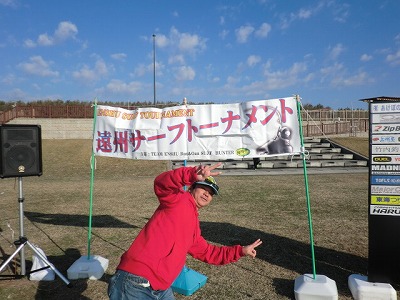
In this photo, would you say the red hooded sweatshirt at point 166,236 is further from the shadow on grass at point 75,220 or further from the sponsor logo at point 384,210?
the shadow on grass at point 75,220

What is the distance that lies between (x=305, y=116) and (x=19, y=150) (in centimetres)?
2935

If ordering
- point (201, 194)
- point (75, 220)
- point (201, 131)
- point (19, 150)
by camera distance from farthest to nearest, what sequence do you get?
point (75, 220), point (201, 131), point (19, 150), point (201, 194)

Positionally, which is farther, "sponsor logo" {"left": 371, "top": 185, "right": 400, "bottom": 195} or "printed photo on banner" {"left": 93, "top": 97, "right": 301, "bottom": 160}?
"printed photo on banner" {"left": 93, "top": 97, "right": 301, "bottom": 160}

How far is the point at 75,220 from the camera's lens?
28.5ft

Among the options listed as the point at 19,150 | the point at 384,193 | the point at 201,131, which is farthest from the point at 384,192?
the point at 19,150

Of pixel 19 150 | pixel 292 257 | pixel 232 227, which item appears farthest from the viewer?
pixel 232 227

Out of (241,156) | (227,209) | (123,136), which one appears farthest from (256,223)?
(123,136)

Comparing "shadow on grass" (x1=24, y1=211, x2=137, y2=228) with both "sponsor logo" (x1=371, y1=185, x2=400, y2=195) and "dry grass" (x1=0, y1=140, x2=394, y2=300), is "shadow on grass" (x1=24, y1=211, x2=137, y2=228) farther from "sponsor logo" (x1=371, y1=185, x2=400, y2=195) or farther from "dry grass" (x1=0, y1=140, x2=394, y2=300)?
"sponsor logo" (x1=371, y1=185, x2=400, y2=195)

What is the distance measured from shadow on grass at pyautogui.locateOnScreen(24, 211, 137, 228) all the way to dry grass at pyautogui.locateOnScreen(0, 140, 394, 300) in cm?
2

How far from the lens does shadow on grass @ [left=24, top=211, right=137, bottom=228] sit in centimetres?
819

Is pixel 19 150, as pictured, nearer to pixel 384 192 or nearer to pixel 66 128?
pixel 384 192

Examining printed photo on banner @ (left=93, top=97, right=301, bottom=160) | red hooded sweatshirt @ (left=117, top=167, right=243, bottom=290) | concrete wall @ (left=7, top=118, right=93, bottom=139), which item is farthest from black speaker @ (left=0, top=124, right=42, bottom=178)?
concrete wall @ (left=7, top=118, right=93, bottom=139)

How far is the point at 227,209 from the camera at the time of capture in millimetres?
9594

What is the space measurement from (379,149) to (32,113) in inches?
1403
